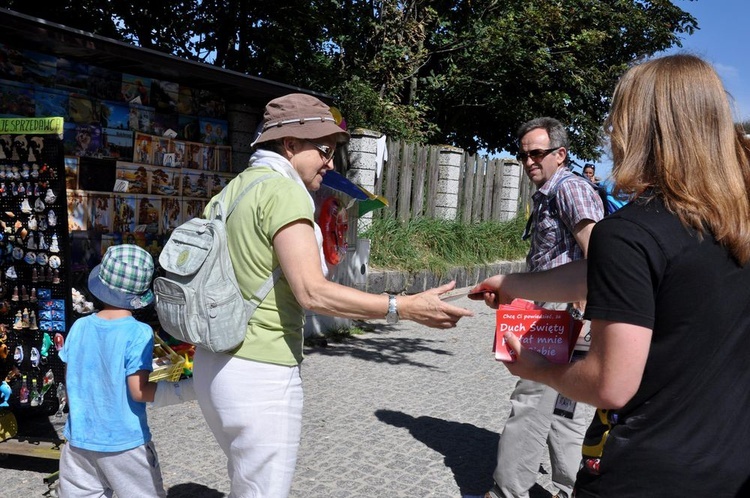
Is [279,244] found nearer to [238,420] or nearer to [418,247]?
[238,420]

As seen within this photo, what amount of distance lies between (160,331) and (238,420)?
3.80m

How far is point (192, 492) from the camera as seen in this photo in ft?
13.3

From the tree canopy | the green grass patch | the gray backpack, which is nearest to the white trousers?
the gray backpack

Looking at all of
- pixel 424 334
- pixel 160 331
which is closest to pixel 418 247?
pixel 424 334

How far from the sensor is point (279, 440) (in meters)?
2.51

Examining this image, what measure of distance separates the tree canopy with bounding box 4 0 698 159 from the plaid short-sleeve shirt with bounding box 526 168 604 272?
29.7 ft

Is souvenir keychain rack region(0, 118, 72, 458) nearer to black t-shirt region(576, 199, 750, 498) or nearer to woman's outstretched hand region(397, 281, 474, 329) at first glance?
woman's outstretched hand region(397, 281, 474, 329)

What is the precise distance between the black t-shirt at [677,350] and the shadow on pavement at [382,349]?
5.53 metres

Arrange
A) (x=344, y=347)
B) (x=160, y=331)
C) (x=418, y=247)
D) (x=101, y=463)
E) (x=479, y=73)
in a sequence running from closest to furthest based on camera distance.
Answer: (x=101, y=463), (x=160, y=331), (x=344, y=347), (x=418, y=247), (x=479, y=73)

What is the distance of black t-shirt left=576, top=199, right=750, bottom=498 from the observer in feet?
5.40

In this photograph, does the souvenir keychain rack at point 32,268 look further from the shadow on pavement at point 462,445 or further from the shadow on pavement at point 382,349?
the shadow on pavement at point 382,349

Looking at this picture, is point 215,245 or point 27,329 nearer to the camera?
Answer: point 215,245

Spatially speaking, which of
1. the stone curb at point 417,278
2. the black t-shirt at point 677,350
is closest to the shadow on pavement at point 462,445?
the black t-shirt at point 677,350

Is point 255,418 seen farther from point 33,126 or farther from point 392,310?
point 33,126
